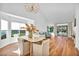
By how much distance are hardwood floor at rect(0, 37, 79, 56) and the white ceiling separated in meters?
0.41

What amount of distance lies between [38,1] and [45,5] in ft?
0.52

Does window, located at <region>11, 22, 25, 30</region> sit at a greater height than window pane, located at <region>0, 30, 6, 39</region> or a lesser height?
greater

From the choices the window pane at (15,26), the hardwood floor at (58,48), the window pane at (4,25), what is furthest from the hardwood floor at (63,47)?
the window pane at (4,25)

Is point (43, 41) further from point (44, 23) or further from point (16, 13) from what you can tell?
point (16, 13)

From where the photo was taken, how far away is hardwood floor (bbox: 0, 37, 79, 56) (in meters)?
2.70

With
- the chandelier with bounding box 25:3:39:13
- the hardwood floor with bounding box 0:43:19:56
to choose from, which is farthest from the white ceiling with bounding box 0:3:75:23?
the hardwood floor with bounding box 0:43:19:56

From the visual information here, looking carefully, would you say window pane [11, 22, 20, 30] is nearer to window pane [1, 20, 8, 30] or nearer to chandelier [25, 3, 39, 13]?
window pane [1, 20, 8, 30]

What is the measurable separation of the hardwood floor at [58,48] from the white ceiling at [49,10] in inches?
16.0

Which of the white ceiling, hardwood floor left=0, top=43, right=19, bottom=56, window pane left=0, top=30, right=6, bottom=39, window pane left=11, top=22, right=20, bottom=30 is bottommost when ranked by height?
hardwood floor left=0, top=43, right=19, bottom=56

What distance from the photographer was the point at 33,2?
2.68 meters

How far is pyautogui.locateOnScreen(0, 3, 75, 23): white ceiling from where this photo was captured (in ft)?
8.76

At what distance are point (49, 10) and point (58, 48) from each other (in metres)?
0.78

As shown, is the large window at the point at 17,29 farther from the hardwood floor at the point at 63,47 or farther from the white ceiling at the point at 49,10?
the hardwood floor at the point at 63,47

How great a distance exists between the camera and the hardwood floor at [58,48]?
2.70m
